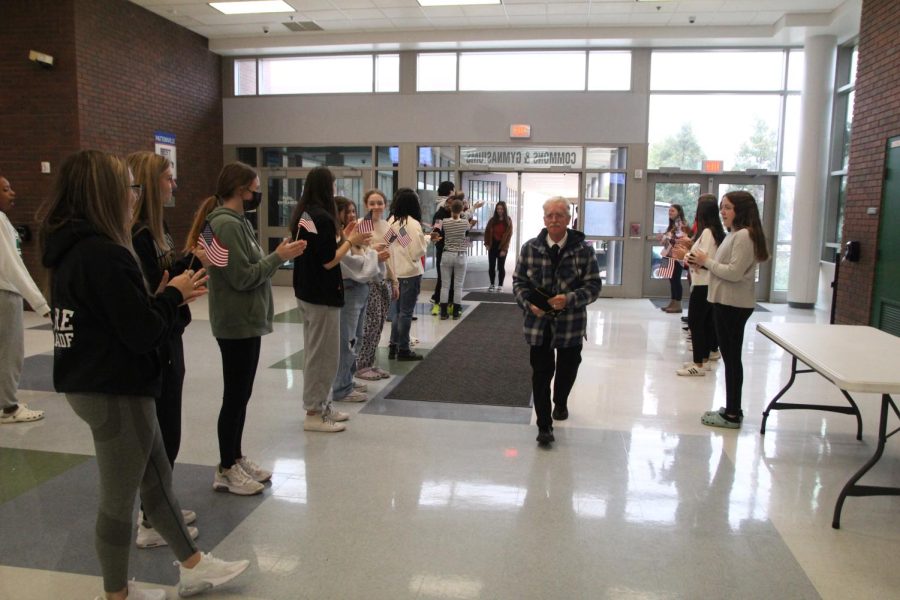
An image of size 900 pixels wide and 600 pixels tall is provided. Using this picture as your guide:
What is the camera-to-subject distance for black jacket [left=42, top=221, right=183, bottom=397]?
1.97 m

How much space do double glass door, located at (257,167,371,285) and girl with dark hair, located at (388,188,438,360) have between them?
6.11 metres

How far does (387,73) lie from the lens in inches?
468

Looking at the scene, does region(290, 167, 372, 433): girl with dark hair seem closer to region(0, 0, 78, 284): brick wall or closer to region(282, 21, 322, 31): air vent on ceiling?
region(0, 0, 78, 284): brick wall

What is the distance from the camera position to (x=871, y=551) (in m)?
2.90

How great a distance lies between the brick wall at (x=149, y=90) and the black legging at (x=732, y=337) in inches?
322

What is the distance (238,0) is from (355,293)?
22.5 feet

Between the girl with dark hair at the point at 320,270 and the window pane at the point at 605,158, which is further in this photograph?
the window pane at the point at 605,158

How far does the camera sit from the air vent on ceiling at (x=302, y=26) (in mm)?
10719

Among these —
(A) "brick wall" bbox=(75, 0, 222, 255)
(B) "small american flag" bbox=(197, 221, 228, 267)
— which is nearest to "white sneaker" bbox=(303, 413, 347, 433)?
(B) "small american flag" bbox=(197, 221, 228, 267)

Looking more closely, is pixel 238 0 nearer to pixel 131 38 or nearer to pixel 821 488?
pixel 131 38

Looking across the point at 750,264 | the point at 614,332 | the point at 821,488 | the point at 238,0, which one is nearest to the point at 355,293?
the point at 750,264

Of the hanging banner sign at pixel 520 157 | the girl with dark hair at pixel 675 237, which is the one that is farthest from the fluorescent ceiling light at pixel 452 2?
the girl with dark hair at pixel 675 237

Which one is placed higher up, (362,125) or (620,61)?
(620,61)

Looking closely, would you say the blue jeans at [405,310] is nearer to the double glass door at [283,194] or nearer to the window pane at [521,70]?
the double glass door at [283,194]
